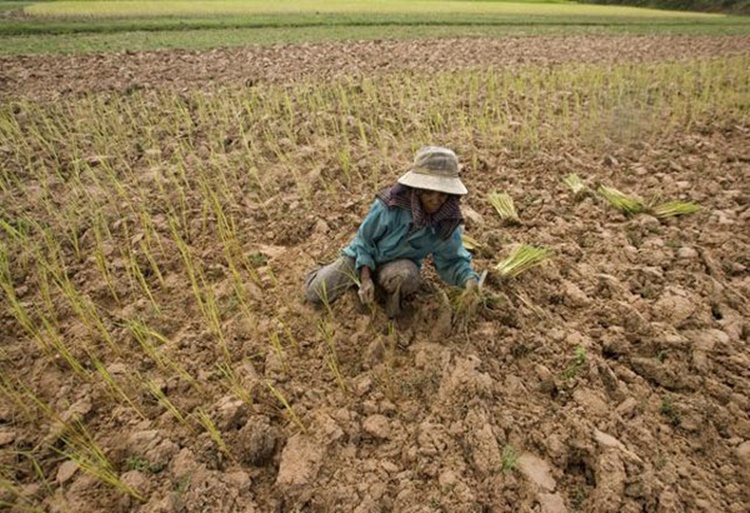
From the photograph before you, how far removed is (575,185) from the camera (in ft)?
11.8

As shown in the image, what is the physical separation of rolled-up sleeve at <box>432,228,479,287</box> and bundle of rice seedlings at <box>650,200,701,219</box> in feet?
6.02

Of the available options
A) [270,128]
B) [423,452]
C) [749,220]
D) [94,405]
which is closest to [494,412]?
[423,452]

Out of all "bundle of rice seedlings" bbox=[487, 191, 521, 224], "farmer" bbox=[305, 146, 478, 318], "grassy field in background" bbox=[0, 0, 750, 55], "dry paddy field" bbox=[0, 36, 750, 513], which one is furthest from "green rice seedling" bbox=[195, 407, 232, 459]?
"grassy field in background" bbox=[0, 0, 750, 55]

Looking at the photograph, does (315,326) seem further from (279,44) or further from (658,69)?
(279,44)

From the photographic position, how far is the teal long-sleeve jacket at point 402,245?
2.26 meters

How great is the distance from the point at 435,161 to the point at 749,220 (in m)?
2.62

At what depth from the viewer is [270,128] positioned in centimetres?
462

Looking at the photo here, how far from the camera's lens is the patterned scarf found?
2119mm

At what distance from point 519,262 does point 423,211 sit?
0.73 metres

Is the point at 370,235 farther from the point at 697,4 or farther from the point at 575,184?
the point at 697,4

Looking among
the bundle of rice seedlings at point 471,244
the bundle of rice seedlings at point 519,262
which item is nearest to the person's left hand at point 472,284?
the bundle of rice seedlings at point 519,262

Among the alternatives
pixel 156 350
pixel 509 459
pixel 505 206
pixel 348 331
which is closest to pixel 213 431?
pixel 156 350

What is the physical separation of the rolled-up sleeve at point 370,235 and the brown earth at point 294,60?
15.8ft

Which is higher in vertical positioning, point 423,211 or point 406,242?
point 423,211
